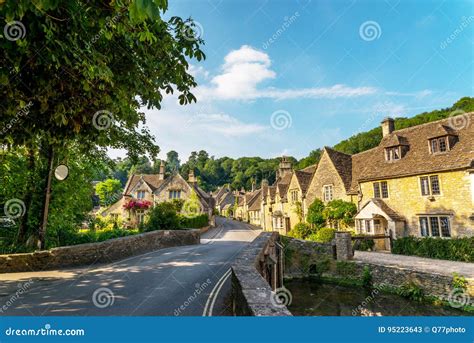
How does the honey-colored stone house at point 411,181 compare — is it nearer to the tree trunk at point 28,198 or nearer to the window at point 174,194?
the window at point 174,194

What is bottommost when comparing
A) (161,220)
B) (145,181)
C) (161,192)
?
(161,220)

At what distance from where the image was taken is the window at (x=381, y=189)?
82.0 ft

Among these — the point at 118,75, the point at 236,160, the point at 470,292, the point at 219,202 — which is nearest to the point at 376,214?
the point at 470,292

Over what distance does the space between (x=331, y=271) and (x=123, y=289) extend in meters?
16.6

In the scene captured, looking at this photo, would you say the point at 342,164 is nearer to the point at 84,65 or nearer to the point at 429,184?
the point at 429,184

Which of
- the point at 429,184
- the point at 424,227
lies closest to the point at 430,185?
the point at 429,184

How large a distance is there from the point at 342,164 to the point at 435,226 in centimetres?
1160

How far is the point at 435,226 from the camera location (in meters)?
21.0

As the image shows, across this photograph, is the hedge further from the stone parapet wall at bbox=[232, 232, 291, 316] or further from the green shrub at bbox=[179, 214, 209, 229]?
the green shrub at bbox=[179, 214, 209, 229]

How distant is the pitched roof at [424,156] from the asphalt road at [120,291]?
18965mm

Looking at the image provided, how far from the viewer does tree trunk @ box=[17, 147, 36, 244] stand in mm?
13523

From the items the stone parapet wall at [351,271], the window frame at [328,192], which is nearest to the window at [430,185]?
the stone parapet wall at [351,271]

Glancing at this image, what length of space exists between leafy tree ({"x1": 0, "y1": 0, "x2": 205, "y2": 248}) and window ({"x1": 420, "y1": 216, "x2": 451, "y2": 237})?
2230cm

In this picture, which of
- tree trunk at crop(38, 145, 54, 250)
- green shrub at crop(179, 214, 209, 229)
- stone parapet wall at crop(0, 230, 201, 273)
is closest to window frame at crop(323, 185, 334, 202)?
green shrub at crop(179, 214, 209, 229)
